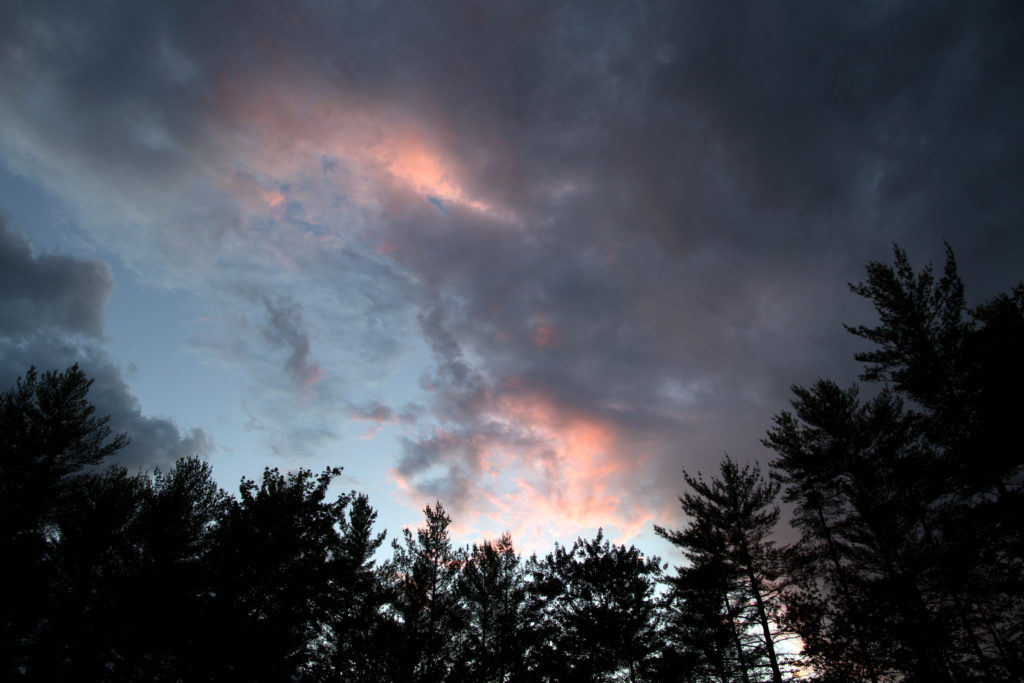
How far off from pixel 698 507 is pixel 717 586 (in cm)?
357

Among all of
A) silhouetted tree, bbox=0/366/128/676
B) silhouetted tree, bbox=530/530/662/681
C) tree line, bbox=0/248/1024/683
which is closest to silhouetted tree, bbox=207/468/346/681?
tree line, bbox=0/248/1024/683

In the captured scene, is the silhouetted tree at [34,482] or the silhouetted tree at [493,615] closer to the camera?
the silhouetted tree at [34,482]

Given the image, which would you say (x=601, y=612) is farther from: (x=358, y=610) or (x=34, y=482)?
(x=34, y=482)

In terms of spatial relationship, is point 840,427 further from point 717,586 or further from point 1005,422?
point 717,586

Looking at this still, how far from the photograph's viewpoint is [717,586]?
64.9 feet

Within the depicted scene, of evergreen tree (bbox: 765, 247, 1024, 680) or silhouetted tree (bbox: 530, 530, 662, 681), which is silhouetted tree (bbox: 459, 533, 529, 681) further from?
evergreen tree (bbox: 765, 247, 1024, 680)

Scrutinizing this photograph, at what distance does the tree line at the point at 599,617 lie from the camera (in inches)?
504

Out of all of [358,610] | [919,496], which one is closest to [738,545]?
[919,496]

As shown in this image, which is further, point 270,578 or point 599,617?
point 599,617

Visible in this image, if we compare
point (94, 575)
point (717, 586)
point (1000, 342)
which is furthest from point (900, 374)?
point (94, 575)

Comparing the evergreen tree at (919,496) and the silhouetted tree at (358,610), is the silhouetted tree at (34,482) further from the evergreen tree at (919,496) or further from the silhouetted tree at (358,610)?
the evergreen tree at (919,496)

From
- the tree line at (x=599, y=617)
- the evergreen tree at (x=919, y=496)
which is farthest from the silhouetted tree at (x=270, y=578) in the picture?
the evergreen tree at (x=919, y=496)

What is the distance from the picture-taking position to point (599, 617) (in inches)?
896

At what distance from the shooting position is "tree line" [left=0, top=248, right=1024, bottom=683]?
12812 mm
